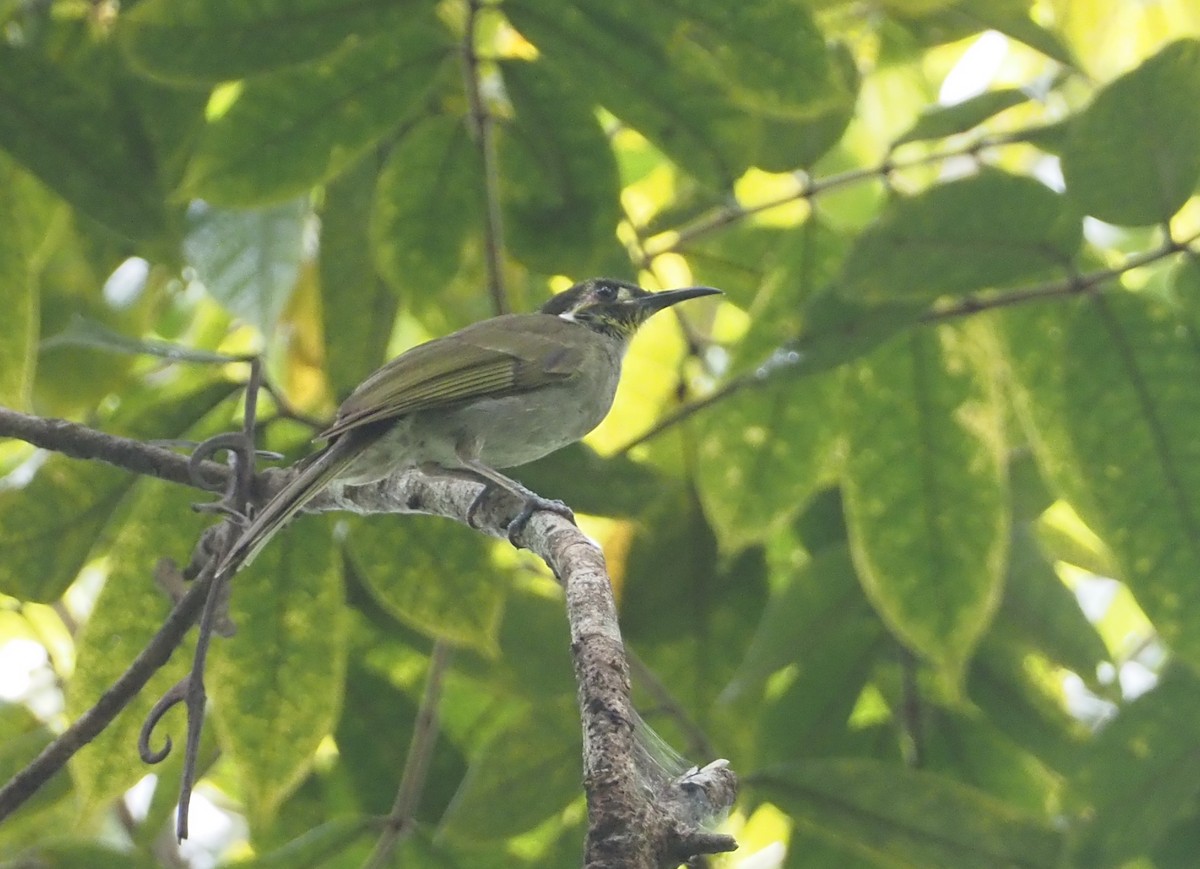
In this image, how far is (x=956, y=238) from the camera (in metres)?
3.19

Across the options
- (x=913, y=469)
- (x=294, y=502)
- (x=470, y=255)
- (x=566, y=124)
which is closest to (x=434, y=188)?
(x=566, y=124)

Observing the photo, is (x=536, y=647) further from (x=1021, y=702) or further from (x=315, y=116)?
(x=315, y=116)

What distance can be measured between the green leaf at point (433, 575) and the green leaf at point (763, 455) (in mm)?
661

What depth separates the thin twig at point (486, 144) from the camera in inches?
133

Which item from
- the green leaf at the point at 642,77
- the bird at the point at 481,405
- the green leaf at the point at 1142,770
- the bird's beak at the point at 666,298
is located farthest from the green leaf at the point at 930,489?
the bird's beak at the point at 666,298

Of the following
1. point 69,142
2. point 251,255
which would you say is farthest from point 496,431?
point 69,142

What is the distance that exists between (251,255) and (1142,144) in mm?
2126

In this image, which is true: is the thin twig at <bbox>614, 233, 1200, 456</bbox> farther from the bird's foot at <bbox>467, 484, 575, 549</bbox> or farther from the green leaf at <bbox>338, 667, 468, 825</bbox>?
the green leaf at <bbox>338, 667, 468, 825</bbox>

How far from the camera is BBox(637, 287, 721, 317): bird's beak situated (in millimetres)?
4312

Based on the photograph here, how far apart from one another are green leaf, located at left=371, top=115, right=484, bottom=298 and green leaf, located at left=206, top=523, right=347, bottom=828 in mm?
757

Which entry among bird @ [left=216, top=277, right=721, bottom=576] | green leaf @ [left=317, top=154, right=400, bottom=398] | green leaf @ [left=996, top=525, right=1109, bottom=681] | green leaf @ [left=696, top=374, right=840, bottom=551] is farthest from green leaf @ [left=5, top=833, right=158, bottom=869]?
green leaf @ [left=996, top=525, right=1109, bottom=681]

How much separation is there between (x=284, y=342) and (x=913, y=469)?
8.26ft

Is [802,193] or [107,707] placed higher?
[802,193]

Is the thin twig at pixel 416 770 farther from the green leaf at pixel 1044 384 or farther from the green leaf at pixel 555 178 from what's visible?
the green leaf at pixel 1044 384
